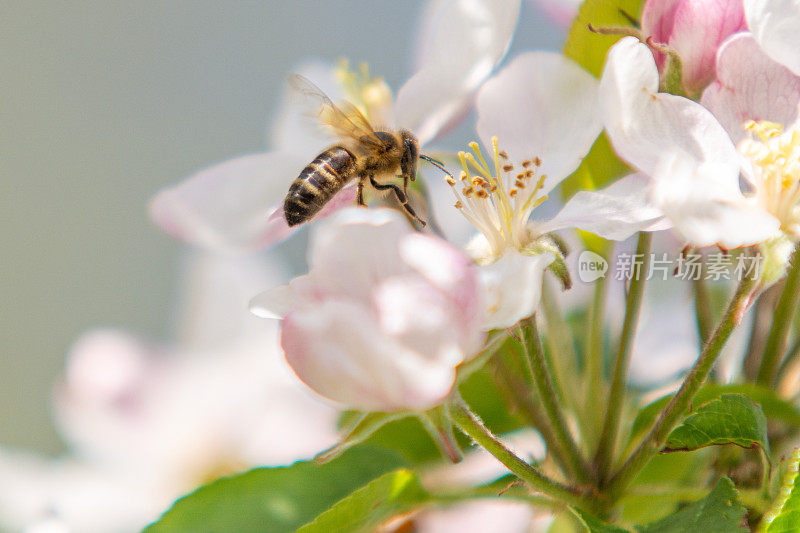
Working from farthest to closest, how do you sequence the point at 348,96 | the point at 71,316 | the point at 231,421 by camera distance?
the point at 71,316
the point at 231,421
the point at 348,96

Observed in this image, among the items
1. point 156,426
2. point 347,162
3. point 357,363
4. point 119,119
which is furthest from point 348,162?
point 119,119

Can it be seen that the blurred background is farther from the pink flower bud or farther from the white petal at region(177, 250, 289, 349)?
the pink flower bud

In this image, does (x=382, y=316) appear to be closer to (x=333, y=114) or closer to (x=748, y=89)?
(x=748, y=89)

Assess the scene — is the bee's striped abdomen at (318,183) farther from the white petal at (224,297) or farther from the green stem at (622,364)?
the white petal at (224,297)

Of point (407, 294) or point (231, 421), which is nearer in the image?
point (407, 294)

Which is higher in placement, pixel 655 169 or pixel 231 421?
pixel 231 421

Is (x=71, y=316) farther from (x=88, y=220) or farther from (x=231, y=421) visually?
(x=231, y=421)

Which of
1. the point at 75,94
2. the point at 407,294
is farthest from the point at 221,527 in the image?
the point at 75,94


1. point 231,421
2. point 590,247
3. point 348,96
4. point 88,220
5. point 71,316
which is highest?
point 88,220

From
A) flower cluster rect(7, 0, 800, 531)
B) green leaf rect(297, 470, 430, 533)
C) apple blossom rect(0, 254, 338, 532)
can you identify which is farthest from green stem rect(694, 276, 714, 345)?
apple blossom rect(0, 254, 338, 532)
